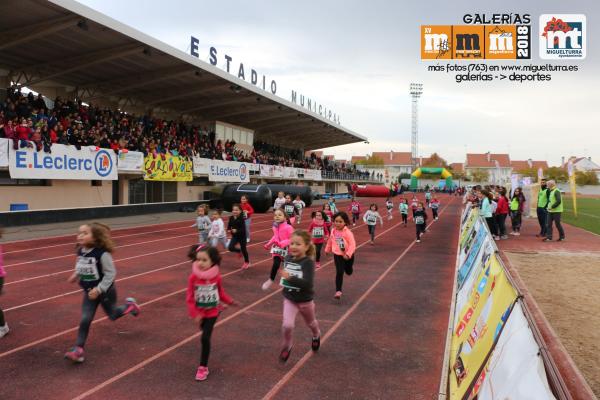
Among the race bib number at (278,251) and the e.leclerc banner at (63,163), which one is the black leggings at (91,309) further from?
the e.leclerc banner at (63,163)

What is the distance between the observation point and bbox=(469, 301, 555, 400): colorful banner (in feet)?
7.95

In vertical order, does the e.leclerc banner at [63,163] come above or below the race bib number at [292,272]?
above

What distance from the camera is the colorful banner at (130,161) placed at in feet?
71.6

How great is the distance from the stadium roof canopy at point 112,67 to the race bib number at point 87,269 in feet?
47.8

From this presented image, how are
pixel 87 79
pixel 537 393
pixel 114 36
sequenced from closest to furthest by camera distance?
pixel 537 393
pixel 114 36
pixel 87 79

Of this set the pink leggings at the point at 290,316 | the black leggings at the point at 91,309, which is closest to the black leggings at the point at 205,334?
the pink leggings at the point at 290,316

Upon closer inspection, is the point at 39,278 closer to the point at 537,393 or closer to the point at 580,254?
the point at 537,393

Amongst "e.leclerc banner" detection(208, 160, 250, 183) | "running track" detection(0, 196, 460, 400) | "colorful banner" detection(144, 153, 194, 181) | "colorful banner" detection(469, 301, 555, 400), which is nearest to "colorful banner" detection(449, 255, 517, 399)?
"colorful banner" detection(469, 301, 555, 400)

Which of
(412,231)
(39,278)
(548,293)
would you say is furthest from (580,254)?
(39,278)

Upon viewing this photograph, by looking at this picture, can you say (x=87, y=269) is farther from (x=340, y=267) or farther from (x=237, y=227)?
(x=237, y=227)

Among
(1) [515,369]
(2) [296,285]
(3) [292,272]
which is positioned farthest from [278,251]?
(1) [515,369]

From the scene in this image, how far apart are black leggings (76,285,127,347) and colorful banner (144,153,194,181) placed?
19369 mm

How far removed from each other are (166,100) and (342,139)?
1534 inches

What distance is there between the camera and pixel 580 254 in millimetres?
13312
